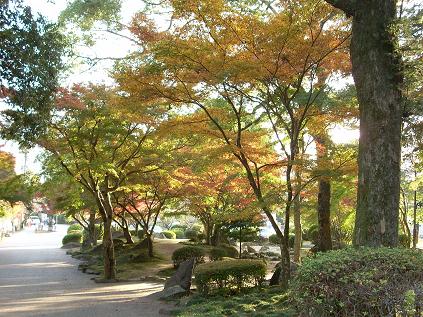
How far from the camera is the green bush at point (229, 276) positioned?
10.0 meters

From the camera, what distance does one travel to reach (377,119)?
6.17m

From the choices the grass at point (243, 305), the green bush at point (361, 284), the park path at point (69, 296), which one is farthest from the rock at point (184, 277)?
the green bush at point (361, 284)

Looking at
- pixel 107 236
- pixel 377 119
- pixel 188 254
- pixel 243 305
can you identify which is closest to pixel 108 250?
pixel 107 236

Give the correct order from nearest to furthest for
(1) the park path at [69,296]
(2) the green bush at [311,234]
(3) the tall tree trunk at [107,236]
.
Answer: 1. (1) the park path at [69,296]
2. (3) the tall tree trunk at [107,236]
3. (2) the green bush at [311,234]

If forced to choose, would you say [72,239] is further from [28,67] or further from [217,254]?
[28,67]

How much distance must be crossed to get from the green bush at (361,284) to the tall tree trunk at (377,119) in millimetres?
1844

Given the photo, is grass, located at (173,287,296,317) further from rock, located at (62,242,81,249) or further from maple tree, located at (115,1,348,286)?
rock, located at (62,242,81,249)

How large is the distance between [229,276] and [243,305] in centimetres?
176

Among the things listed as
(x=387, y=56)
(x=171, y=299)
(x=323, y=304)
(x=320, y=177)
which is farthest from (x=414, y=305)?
(x=171, y=299)

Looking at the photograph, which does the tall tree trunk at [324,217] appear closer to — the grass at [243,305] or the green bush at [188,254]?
the grass at [243,305]

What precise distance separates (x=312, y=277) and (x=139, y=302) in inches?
278

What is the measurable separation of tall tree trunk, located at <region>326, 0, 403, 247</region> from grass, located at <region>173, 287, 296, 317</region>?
6.82 ft

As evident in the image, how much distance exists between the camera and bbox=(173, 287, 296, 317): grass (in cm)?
765

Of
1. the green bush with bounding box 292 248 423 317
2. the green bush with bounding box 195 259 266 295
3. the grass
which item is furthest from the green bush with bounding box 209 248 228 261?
Result: the green bush with bounding box 292 248 423 317
